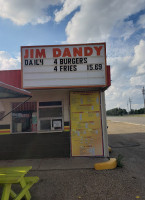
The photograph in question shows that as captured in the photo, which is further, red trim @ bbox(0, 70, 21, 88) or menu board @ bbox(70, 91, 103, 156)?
menu board @ bbox(70, 91, 103, 156)

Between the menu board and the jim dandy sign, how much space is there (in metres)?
0.99

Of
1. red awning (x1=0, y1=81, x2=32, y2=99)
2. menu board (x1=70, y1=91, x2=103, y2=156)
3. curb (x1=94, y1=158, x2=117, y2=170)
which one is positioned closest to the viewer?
red awning (x1=0, y1=81, x2=32, y2=99)

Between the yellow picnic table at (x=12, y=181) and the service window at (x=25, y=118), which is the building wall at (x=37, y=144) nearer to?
the service window at (x=25, y=118)

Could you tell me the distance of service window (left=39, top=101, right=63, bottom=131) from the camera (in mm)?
6395

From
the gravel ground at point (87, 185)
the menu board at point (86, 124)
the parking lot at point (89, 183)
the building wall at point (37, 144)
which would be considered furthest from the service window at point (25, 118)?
the gravel ground at point (87, 185)

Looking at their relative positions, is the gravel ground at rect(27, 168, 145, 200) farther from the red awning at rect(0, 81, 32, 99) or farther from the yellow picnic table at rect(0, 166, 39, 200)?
the red awning at rect(0, 81, 32, 99)

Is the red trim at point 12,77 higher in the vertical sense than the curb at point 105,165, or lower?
higher

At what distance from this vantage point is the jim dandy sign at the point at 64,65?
5551 millimetres

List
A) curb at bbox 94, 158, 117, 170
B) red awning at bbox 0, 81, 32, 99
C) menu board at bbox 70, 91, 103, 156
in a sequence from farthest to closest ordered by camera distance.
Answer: menu board at bbox 70, 91, 103, 156, curb at bbox 94, 158, 117, 170, red awning at bbox 0, 81, 32, 99

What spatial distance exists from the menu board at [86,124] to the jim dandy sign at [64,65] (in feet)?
3.23

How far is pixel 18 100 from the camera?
649 centimetres

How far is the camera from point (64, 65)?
5598 mm

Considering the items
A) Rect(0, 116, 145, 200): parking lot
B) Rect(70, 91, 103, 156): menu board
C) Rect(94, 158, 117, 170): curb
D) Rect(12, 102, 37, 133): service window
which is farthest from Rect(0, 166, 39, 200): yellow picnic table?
Rect(12, 102, 37, 133): service window

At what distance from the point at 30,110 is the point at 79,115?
2401 mm
